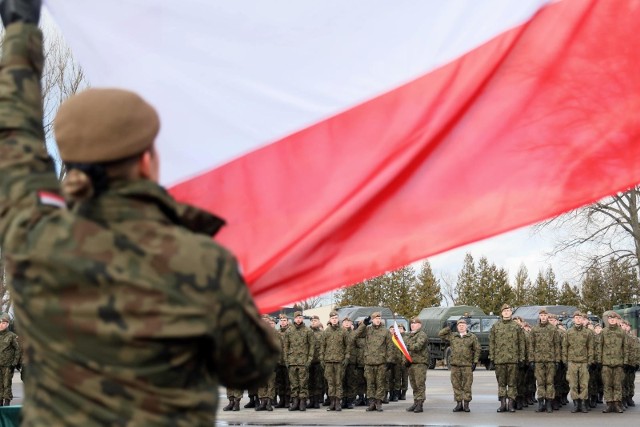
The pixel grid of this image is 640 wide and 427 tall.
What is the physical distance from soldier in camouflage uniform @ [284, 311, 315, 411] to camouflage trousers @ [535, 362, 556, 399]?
12.6ft

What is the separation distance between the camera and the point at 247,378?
2.10m

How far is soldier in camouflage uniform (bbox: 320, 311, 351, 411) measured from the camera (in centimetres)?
1795

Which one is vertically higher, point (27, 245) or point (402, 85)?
point (402, 85)

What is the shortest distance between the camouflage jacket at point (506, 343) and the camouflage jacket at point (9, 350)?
8.21 meters

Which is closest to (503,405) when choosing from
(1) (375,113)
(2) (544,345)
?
(2) (544,345)

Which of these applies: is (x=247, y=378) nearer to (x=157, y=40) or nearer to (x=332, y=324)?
(x=157, y=40)

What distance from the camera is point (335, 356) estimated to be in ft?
59.5

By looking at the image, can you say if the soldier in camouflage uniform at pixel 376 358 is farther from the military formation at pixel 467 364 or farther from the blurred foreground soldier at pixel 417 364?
the blurred foreground soldier at pixel 417 364

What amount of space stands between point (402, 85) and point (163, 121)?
0.86 meters

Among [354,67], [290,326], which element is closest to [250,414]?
[290,326]

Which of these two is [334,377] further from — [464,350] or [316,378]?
[464,350]

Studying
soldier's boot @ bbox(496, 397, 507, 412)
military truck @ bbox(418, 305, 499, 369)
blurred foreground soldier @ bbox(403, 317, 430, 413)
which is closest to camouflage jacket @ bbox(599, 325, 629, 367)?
soldier's boot @ bbox(496, 397, 507, 412)

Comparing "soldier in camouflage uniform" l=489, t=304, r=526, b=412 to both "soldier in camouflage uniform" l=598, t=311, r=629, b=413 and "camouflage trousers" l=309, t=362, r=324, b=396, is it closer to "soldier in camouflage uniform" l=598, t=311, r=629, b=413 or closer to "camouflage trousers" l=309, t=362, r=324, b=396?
"soldier in camouflage uniform" l=598, t=311, r=629, b=413

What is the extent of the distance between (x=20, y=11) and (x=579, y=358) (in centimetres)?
1586
